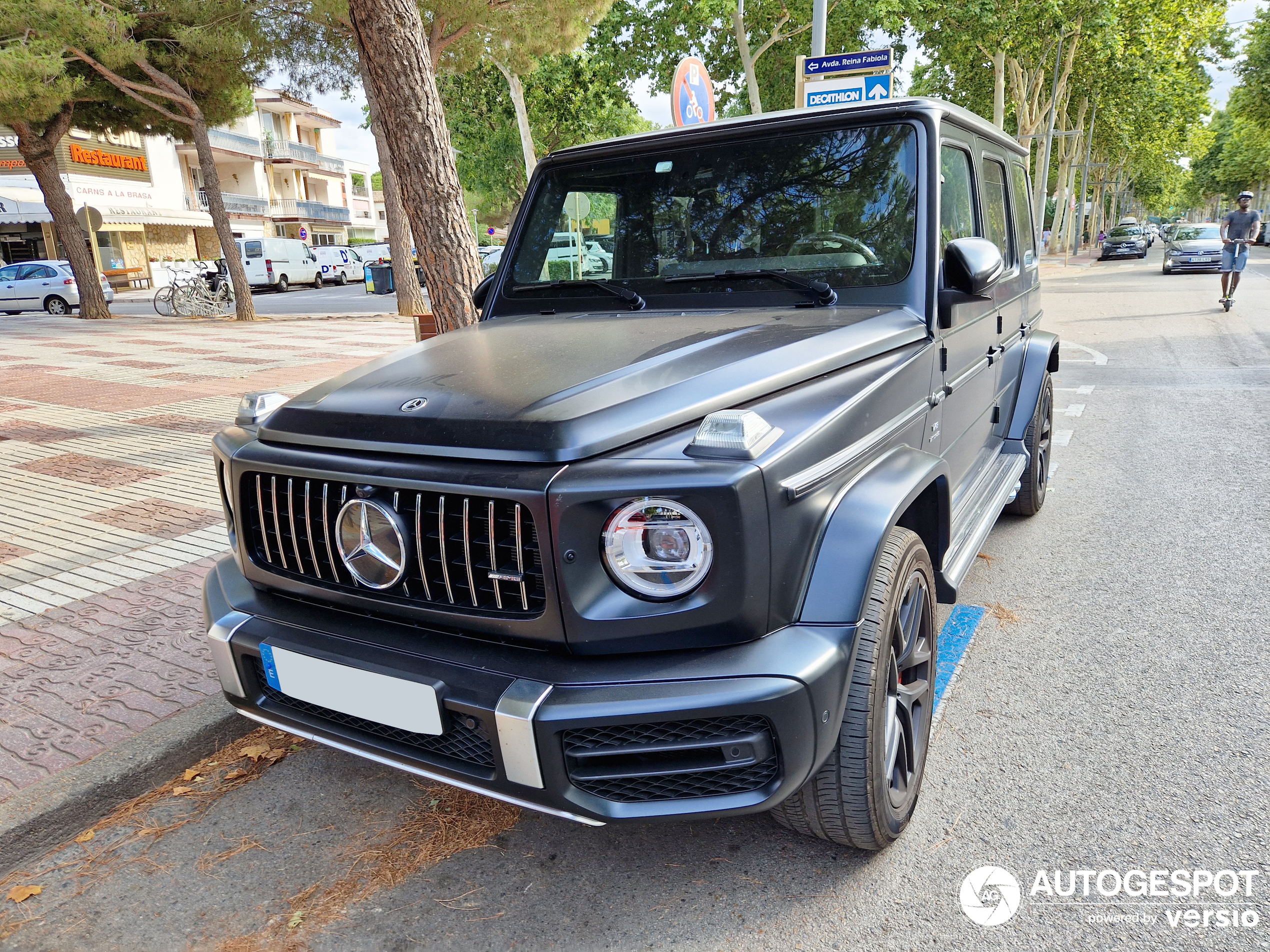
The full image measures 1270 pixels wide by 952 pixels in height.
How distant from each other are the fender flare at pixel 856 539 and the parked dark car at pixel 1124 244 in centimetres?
4310

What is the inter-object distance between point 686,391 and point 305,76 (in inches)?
797

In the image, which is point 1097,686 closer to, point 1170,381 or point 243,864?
point 243,864

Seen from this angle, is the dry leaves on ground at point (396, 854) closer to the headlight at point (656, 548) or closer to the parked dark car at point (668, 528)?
the parked dark car at point (668, 528)

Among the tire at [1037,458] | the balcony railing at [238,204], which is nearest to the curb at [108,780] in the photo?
the tire at [1037,458]

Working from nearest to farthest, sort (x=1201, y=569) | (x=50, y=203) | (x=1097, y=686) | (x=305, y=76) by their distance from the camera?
(x=1097, y=686)
(x=1201, y=569)
(x=305, y=76)
(x=50, y=203)

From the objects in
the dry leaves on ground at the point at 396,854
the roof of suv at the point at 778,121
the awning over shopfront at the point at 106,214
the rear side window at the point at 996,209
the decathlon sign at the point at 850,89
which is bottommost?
the dry leaves on ground at the point at 396,854

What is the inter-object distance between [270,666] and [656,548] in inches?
41.8

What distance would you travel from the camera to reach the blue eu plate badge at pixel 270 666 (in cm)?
220

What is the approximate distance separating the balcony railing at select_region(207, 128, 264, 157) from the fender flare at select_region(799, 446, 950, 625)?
50571 millimetres

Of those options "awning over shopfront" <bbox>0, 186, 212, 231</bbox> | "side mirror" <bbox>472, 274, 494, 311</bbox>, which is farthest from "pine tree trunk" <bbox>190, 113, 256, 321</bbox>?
"side mirror" <bbox>472, 274, 494, 311</bbox>

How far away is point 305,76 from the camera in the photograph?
1909 centimetres

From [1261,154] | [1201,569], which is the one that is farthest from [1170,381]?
[1261,154]

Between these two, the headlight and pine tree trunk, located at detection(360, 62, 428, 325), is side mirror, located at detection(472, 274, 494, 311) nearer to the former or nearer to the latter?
the headlight

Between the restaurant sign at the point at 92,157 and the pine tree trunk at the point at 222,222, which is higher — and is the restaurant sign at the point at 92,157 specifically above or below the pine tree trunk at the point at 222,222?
above
